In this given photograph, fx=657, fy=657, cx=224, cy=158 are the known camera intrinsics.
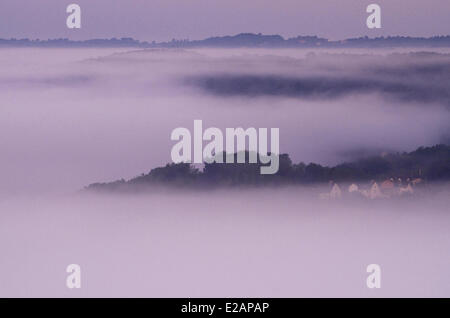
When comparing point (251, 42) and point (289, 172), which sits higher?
point (251, 42)

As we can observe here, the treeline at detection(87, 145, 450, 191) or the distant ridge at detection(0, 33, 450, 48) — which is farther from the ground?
the distant ridge at detection(0, 33, 450, 48)

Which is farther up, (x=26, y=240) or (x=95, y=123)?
(x=95, y=123)

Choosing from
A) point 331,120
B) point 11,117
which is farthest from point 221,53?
point 11,117

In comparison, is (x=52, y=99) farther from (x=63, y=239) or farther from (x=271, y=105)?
(x=271, y=105)

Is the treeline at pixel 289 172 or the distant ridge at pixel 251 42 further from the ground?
the distant ridge at pixel 251 42
